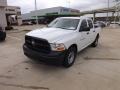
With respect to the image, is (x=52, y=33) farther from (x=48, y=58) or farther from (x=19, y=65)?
(x=19, y=65)

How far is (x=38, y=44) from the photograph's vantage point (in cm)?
513

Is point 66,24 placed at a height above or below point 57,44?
above

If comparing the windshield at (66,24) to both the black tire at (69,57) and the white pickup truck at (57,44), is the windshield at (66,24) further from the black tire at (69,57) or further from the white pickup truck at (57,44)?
the black tire at (69,57)

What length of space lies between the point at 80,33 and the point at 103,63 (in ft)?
5.04

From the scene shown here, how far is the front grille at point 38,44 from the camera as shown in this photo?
194 inches

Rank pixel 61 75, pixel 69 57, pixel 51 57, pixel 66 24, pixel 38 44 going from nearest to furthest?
pixel 51 57 < pixel 61 75 < pixel 38 44 < pixel 69 57 < pixel 66 24

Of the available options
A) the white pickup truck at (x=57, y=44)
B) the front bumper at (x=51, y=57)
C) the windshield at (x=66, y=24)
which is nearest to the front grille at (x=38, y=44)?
the white pickup truck at (x=57, y=44)

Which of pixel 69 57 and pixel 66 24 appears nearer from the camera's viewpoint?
pixel 69 57

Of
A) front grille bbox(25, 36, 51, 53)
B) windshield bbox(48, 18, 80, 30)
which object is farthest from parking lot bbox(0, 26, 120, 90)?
windshield bbox(48, 18, 80, 30)

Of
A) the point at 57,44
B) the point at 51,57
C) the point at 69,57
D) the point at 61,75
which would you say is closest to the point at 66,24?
the point at 69,57

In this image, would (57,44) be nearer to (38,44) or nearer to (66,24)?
(38,44)

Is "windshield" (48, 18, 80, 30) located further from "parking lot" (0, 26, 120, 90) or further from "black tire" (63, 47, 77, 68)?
"parking lot" (0, 26, 120, 90)

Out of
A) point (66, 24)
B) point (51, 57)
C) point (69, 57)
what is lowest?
point (69, 57)

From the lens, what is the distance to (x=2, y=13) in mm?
19453
